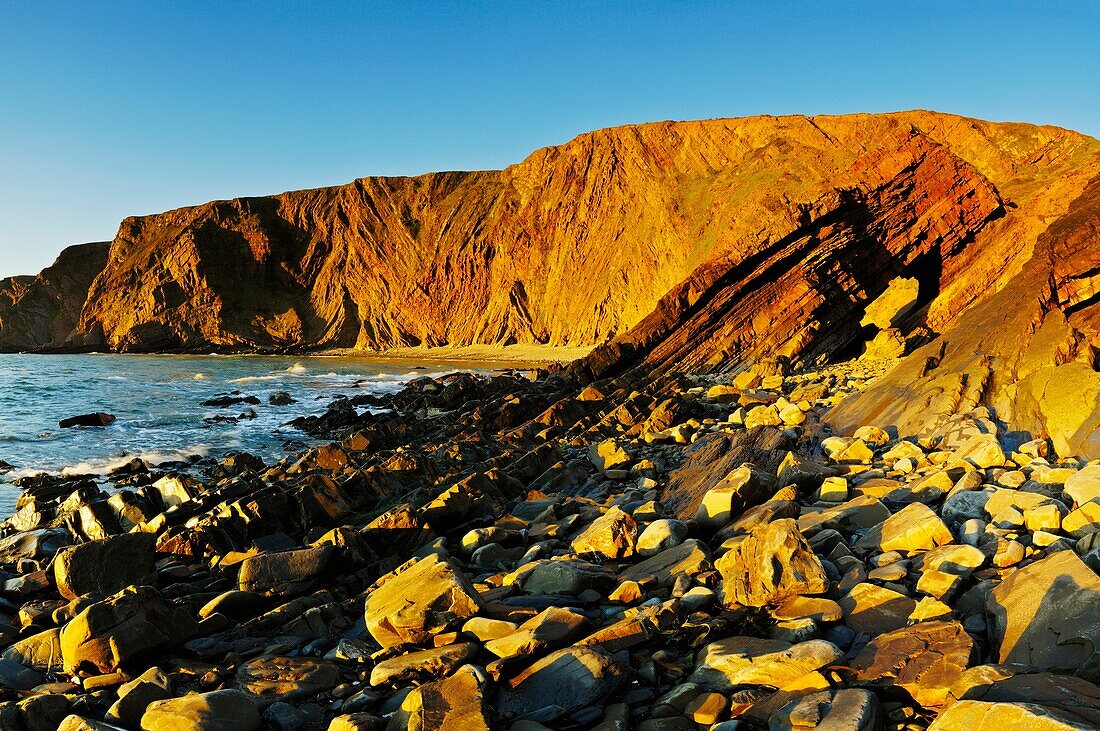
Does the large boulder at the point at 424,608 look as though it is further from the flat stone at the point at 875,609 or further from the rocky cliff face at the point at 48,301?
the rocky cliff face at the point at 48,301

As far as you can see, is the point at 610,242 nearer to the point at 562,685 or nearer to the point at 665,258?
the point at 665,258

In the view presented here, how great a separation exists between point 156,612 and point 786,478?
633 cm

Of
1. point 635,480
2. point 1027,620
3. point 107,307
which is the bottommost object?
point 635,480

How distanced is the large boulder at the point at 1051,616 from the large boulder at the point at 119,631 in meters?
Result: 5.86

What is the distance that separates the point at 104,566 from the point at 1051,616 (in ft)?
26.5

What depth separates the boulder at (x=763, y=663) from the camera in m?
3.53

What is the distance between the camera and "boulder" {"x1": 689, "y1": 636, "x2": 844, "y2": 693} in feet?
11.6

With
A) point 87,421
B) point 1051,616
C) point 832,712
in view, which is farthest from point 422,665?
point 87,421

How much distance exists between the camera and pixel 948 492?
249 inches

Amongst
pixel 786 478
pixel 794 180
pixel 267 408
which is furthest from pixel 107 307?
pixel 786 478

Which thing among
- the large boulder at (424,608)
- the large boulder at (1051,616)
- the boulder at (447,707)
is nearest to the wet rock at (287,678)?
the large boulder at (424,608)

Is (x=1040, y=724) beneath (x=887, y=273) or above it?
beneath

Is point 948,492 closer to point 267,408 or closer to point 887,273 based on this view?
point 887,273

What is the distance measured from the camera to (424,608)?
4.81 meters
